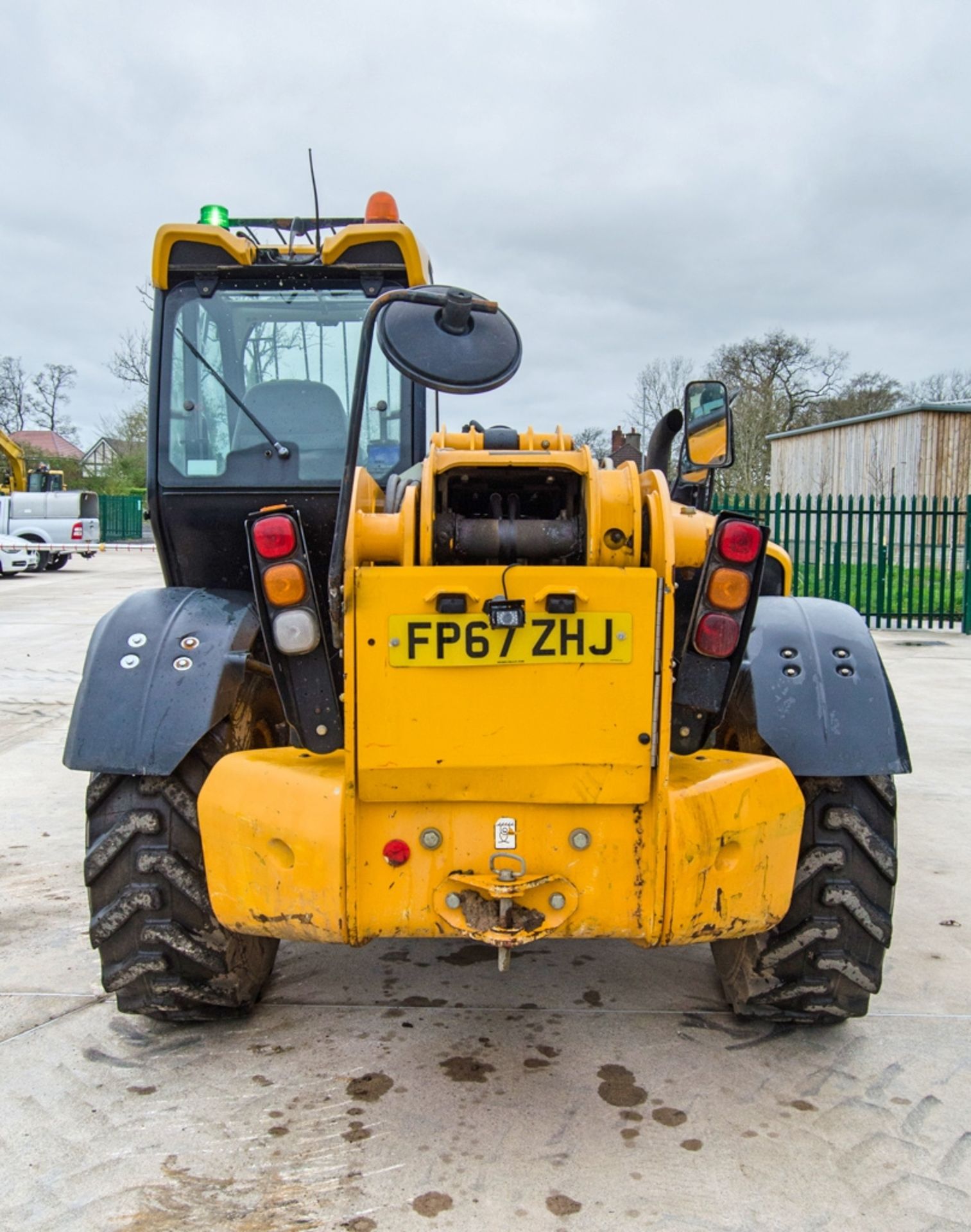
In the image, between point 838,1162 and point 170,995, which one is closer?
point 838,1162

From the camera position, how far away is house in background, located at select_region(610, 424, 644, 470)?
398 centimetres

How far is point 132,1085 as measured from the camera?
2.87 meters

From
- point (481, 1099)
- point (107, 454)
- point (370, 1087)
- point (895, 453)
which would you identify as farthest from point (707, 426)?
point (107, 454)

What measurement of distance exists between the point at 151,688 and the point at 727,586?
1.56 m

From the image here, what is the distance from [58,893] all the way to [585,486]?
305 cm

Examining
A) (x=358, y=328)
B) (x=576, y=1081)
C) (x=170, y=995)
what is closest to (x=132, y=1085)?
(x=170, y=995)

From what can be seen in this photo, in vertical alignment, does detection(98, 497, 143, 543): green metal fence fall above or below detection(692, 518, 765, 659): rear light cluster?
above

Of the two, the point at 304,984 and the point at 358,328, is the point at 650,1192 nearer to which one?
the point at 304,984

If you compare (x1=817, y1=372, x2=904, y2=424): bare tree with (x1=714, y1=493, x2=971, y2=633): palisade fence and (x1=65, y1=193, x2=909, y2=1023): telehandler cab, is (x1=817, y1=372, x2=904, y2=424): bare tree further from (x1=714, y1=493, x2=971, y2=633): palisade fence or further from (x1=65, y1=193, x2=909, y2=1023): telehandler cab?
(x1=65, y1=193, x2=909, y2=1023): telehandler cab

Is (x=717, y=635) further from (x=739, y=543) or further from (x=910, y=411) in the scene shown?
(x=910, y=411)

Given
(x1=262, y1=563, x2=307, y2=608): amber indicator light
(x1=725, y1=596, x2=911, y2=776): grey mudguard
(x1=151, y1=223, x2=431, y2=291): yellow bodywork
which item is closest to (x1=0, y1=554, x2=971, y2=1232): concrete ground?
(x1=725, y1=596, x2=911, y2=776): grey mudguard

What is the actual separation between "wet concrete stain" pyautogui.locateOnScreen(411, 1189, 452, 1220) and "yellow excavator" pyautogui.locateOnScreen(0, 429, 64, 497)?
25.9 meters

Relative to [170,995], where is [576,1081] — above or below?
below

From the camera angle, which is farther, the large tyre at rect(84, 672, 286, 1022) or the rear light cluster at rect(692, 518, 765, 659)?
the large tyre at rect(84, 672, 286, 1022)
